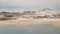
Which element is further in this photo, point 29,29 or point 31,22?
point 31,22

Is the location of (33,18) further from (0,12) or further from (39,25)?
(0,12)

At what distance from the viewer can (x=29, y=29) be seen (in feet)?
7.33

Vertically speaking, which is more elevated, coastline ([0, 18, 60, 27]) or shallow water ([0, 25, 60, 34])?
coastline ([0, 18, 60, 27])

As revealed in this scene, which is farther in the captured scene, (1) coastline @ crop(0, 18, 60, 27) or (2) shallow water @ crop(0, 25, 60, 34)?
(1) coastline @ crop(0, 18, 60, 27)

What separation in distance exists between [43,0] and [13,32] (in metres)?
0.91

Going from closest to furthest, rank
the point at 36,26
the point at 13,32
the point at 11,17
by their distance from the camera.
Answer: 1. the point at 13,32
2. the point at 36,26
3. the point at 11,17

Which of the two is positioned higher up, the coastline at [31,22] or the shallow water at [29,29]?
the coastline at [31,22]

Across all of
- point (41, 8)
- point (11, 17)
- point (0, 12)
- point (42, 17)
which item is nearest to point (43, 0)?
point (41, 8)

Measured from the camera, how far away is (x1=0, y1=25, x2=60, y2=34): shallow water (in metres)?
2.12

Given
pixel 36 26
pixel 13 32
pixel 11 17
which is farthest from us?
pixel 11 17

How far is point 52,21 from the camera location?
2494 mm

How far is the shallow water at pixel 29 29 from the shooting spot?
83.5 inches

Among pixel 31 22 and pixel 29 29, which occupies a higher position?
pixel 31 22

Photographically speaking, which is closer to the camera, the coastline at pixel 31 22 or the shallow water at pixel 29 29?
the shallow water at pixel 29 29
